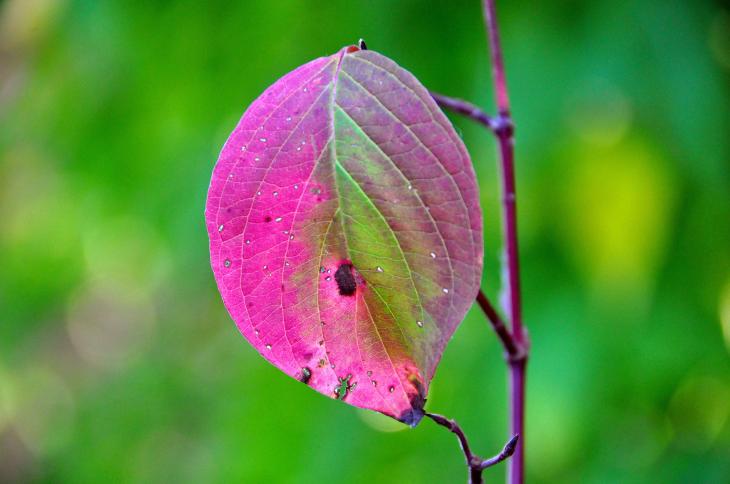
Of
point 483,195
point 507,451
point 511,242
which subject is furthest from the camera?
point 483,195

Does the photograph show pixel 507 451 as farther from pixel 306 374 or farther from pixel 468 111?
pixel 468 111

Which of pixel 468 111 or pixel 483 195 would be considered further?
pixel 483 195

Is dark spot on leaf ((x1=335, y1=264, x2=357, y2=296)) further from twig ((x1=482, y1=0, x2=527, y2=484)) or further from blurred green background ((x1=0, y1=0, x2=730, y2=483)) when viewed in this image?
blurred green background ((x1=0, y1=0, x2=730, y2=483))

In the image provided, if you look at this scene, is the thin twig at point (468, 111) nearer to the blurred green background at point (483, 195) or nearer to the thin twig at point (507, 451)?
the thin twig at point (507, 451)

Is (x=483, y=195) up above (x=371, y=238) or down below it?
below

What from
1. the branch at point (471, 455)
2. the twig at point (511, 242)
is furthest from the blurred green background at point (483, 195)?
the branch at point (471, 455)

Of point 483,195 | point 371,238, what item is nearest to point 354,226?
point 371,238

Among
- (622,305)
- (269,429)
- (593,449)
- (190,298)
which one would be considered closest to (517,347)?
(622,305)

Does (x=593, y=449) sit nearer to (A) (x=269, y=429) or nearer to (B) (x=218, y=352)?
(A) (x=269, y=429)
